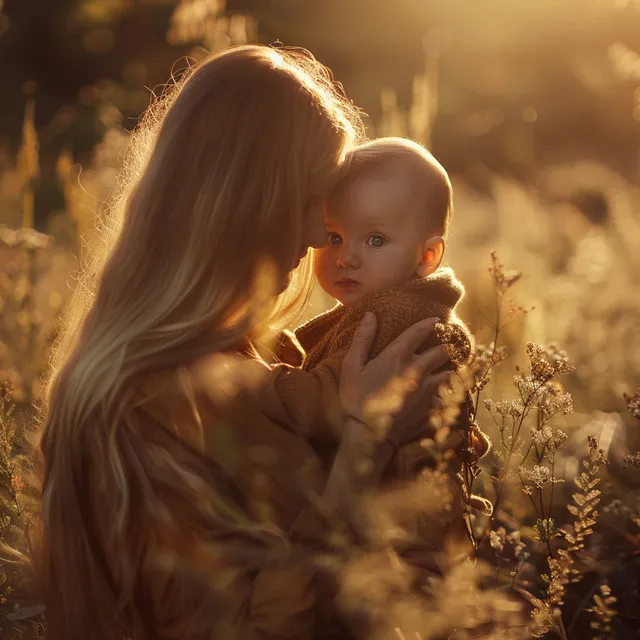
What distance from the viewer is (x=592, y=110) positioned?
13.5 meters

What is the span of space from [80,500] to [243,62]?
1151 mm

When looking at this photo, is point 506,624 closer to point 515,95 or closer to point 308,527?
point 308,527

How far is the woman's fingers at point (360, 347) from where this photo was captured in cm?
223

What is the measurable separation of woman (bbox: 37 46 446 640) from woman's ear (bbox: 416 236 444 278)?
46cm

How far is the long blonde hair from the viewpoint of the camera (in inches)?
79.2

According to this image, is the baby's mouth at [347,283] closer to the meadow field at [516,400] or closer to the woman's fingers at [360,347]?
the woman's fingers at [360,347]

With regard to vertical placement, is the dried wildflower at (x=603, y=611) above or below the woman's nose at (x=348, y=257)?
below

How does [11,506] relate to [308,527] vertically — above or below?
below

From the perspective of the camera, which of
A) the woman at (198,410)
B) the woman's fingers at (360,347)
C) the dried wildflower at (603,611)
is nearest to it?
the dried wildflower at (603,611)

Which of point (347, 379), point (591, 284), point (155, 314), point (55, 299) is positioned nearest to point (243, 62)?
point (155, 314)

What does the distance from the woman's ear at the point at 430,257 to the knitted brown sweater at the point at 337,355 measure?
61mm

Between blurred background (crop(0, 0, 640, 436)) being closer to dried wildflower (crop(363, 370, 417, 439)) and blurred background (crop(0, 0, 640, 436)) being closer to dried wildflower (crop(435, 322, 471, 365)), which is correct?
dried wildflower (crop(435, 322, 471, 365))

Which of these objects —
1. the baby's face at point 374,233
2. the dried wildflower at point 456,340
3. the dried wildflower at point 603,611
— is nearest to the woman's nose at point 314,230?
the baby's face at point 374,233

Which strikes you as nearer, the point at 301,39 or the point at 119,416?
the point at 119,416
